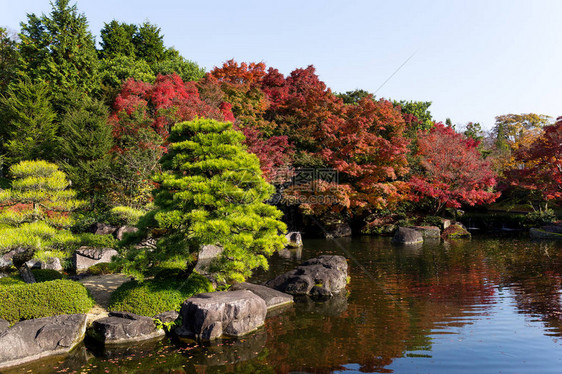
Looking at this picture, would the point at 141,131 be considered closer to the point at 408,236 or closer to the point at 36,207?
the point at 36,207

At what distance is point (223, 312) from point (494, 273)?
34.6ft

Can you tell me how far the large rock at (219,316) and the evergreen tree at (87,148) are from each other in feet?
45.4

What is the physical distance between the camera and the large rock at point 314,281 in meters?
12.0

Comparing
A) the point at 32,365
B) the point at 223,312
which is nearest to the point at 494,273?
the point at 223,312

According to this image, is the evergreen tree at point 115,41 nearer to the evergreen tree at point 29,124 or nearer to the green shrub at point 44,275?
the evergreen tree at point 29,124

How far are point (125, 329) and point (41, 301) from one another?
2.24 m

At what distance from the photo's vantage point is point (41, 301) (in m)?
8.84

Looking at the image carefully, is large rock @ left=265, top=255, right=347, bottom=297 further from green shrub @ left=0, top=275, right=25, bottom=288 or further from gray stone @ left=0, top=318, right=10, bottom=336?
green shrub @ left=0, top=275, right=25, bottom=288

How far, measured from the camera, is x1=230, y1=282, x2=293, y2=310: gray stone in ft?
35.2

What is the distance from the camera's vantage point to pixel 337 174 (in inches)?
997

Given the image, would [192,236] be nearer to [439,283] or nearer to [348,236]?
[439,283]

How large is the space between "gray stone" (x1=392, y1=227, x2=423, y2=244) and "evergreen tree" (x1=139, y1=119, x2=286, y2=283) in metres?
14.3

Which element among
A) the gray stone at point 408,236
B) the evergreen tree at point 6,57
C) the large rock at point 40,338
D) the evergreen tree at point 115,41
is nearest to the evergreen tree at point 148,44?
the evergreen tree at point 115,41

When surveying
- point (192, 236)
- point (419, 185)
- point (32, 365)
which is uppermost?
point (419, 185)
